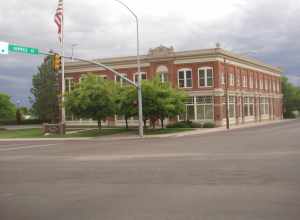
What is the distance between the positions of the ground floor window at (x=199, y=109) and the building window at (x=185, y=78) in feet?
6.23

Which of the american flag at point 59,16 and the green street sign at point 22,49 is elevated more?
the american flag at point 59,16

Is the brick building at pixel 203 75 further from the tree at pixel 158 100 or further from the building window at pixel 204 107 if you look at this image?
the tree at pixel 158 100

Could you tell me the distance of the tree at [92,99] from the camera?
141ft

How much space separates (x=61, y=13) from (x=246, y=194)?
36.3 m

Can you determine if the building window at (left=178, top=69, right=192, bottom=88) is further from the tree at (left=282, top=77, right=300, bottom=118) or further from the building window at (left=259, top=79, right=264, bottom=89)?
the tree at (left=282, top=77, right=300, bottom=118)

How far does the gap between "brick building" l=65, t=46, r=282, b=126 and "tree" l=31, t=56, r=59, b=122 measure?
7.42 metres

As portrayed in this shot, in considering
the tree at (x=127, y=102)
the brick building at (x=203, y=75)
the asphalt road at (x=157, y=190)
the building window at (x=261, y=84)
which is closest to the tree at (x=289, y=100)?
the building window at (x=261, y=84)

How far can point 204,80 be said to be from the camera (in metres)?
57.6

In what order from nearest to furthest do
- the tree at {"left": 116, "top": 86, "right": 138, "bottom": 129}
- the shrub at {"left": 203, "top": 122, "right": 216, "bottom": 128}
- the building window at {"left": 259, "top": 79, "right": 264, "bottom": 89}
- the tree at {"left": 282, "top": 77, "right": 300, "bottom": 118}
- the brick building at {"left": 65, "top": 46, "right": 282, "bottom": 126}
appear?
the tree at {"left": 116, "top": 86, "right": 138, "bottom": 129}
the shrub at {"left": 203, "top": 122, "right": 216, "bottom": 128}
the brick building at {"left": 65, "top": 46, "right": 282, "bottom": 126}
the building window at {"left": 259, "top": 79, "right": 264, "bottom": 89}
the tree at {"left": 282, "top": 77, "right": 300, "bottom": 118}

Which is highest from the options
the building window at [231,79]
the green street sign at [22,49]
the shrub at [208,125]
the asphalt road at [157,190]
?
the building window at [231,79]

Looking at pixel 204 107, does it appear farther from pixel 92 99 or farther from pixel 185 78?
pixel 92 99

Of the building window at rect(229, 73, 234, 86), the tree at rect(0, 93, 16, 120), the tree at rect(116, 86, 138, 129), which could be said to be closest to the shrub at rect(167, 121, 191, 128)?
the tree at rect(116, 86, 138, 129)

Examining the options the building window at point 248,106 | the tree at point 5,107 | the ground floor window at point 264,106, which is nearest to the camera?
the building window at point 248,106

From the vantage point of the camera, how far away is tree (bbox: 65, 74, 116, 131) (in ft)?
141
